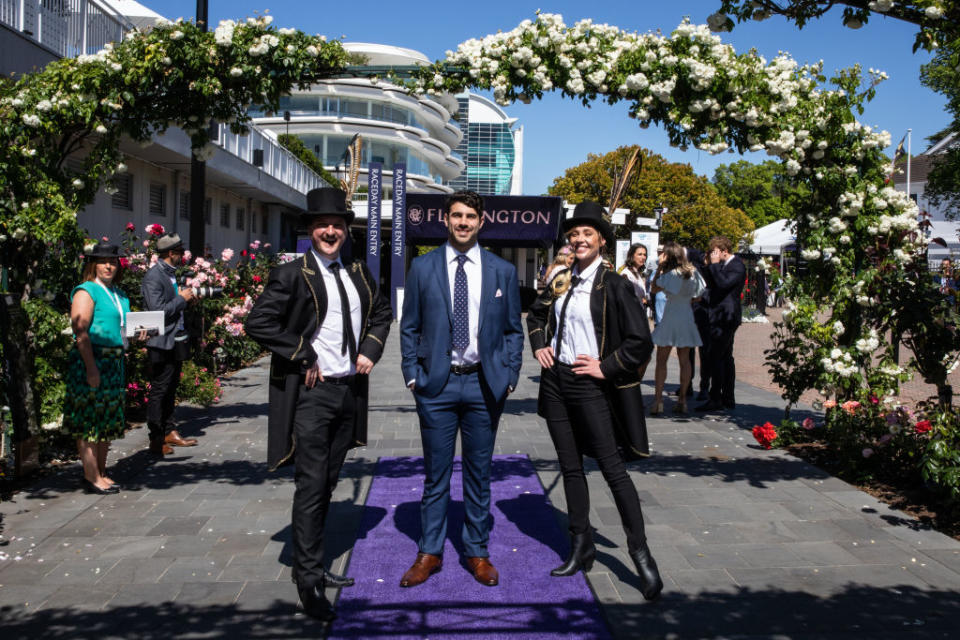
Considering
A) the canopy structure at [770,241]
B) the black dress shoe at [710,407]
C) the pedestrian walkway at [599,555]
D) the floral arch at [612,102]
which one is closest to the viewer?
the pedestrian walkway at [599,555]

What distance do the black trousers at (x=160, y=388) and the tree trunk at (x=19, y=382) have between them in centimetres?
97

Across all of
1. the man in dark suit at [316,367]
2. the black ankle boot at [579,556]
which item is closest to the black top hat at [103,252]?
the man in dark suit at [316,367]

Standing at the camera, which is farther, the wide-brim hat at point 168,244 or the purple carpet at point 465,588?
the wide-brim hat at point 168,244

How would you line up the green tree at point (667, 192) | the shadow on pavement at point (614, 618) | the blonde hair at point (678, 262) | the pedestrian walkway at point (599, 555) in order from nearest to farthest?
the shadow on pavement at point (614, 618)
the pedestrian walkway at point (599, 555)
the blonde hair at point (678, 262)
the green tree at point (667, 192)

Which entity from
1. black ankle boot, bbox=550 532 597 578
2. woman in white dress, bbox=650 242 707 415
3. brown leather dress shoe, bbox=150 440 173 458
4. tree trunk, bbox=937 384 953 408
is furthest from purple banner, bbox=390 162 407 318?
black ankle boot, bbox=550 532 597 578

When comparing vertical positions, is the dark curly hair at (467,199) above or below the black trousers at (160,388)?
above

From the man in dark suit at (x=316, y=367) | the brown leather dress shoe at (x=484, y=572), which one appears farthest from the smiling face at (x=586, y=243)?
the brown leather dress shoe at (x=484, y=572)

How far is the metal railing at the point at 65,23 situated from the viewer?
29.3 ft

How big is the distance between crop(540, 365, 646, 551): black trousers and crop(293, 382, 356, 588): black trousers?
3.61 ft

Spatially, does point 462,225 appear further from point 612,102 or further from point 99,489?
point 99,489

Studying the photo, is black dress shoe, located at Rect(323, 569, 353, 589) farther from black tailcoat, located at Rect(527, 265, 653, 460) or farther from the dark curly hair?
the dark curly hair

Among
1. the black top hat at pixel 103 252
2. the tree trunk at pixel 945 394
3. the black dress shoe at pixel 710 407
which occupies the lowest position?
the black dress shoe at pixel 710 407

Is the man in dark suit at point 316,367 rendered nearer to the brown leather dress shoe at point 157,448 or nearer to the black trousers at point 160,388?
the black trousers at point 160,388

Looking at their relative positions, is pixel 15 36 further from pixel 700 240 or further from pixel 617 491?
pixel 700 240
